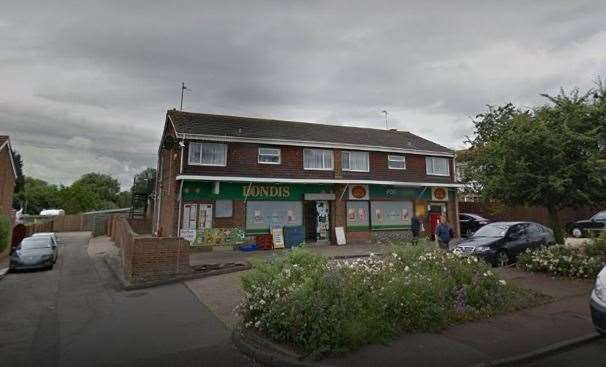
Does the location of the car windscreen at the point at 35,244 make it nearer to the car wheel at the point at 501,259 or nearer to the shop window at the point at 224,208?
the shop window at the point at 224,208

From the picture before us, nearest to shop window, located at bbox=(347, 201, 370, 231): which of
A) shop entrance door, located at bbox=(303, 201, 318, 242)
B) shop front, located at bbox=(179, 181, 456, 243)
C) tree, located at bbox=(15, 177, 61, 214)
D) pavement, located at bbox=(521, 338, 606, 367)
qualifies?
shop front, located at bbox=(179, 181, 456, 243)

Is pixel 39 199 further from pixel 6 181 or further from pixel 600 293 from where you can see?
pixel 600 293

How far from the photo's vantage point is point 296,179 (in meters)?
21.0

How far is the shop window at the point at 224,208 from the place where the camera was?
19438 millimetres

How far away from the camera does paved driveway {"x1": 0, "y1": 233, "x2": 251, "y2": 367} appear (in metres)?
5.80

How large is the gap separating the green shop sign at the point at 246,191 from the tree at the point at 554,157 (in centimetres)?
1064

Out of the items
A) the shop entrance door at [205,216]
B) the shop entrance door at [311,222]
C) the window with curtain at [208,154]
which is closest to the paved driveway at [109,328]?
the shop entrance door at [205,216]

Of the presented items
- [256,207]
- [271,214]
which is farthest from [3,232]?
[271,214]

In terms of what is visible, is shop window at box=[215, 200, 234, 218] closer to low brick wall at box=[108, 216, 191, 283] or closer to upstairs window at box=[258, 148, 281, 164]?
upstairs window at box=[258, 148, 281, 164]

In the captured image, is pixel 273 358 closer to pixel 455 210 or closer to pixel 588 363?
pixel 588 363

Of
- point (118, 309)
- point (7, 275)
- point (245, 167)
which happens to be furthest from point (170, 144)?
point (118, 309)

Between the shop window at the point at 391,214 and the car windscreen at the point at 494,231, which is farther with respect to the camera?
the shop window at the point at 391,214

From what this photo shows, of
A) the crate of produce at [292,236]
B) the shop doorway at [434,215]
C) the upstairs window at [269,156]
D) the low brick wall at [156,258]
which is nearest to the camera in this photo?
the low brick wall at [156,258]

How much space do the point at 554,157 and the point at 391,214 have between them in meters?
13.1
